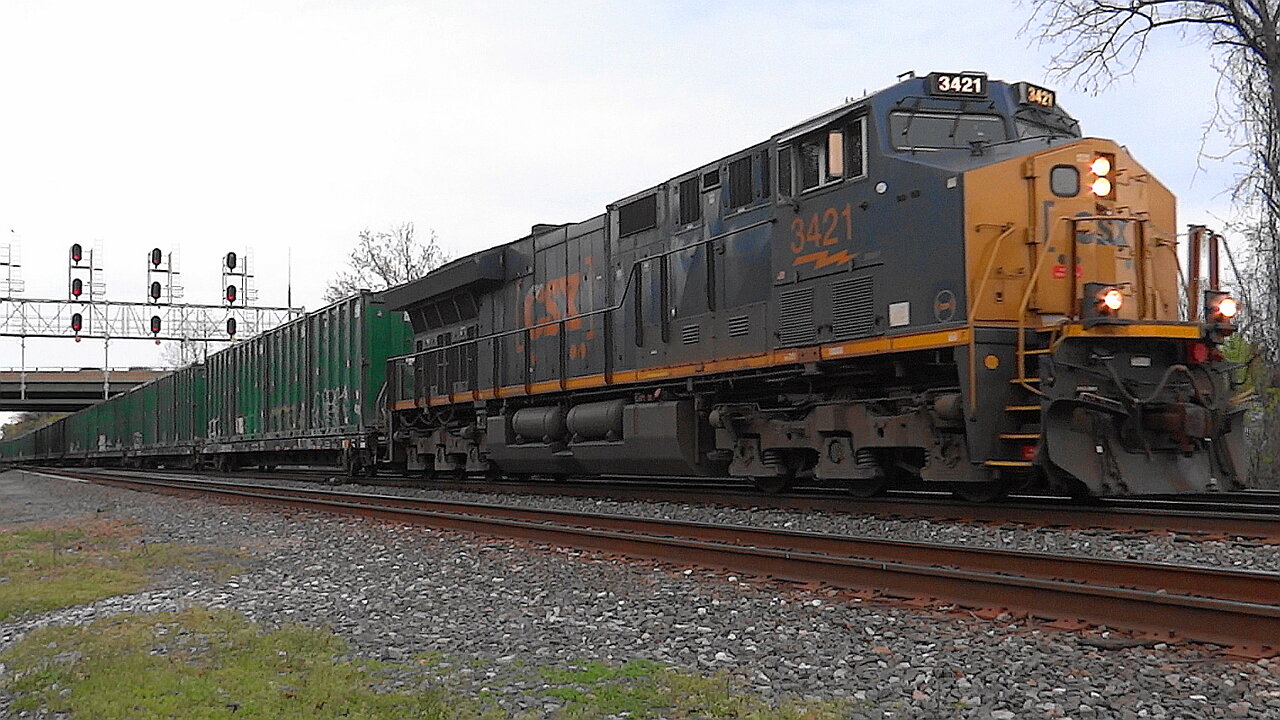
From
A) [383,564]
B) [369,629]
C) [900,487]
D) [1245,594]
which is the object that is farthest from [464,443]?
[1245,594]

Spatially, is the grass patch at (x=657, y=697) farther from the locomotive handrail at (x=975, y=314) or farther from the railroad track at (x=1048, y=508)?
the railroad track at (x=1048, y=508)

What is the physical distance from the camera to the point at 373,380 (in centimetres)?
2009

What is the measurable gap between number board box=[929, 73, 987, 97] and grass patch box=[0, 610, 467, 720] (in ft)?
23.2

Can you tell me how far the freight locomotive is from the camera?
8.53 m

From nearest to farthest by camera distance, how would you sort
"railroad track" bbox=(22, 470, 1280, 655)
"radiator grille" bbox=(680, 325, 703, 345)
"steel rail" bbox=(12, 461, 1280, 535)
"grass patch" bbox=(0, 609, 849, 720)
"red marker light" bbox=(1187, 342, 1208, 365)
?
"grass patch" bbox=(0, 609, 849, 720)
"railroad track" bbox=(22, 470, 1280, 655)
"steel rail" bbox=(12, 461, 1280, 535)
"red marker light" bbox=(1187, 342, 1208, 365)
"radiator grille" bbox=(680, 325, 703, 345)

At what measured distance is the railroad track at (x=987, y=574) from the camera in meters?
4.82

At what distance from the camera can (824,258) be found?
34.0 ft

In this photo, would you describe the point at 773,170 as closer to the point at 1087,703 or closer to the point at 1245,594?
the point at 1245,594

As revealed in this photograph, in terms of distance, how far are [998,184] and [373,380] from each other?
13.7 m

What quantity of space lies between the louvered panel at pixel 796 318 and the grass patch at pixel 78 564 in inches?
214

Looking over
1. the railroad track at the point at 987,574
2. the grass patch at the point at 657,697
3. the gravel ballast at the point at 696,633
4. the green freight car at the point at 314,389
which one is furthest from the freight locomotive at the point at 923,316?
the green freight car at the point at 314,389

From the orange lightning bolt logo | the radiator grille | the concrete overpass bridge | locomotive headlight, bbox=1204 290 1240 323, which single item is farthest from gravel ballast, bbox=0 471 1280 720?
the concrete overpass bridge

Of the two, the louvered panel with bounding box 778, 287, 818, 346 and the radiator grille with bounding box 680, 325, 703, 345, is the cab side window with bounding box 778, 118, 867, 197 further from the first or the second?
the radiator grille with bounding box 680, 325, 703, 345

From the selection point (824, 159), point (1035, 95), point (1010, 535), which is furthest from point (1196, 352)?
point (824, 159)
